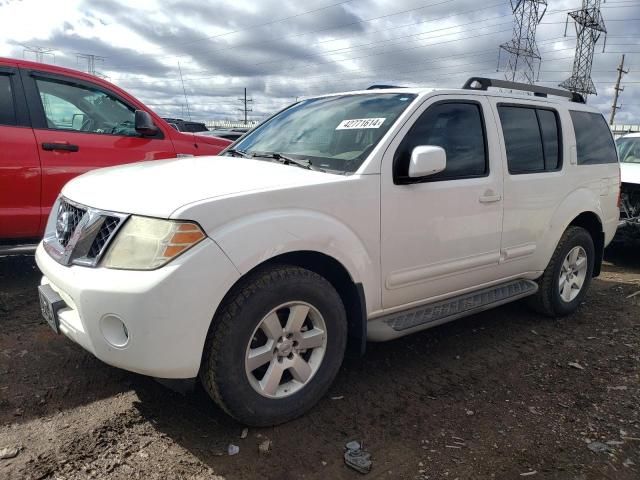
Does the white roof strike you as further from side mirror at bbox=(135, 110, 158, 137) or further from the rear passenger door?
side mirror at bbox=(135, 110, 158, 137)

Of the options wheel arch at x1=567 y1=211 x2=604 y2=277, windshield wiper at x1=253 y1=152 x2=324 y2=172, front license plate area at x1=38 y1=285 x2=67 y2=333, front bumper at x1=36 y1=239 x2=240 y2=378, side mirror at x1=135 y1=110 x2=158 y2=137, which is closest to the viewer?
front bumper at x1=36 y1=239 x2=240 y2=378

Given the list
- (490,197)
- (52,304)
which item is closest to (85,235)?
(52,304)

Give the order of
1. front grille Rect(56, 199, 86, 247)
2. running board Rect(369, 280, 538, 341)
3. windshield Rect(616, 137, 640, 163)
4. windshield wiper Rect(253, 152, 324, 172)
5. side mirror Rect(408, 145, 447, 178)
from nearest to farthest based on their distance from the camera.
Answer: front grille Rect(56, 199, 86, 247) < side mirror Rect(408, 145, 447, 178) < windshield wiper Rect(253, 152, 324, 172) < running board Rect(369, 280, 538, 341) < windshield Rect(616, 137, 640, 163)

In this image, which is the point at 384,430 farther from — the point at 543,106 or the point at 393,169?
the point at 543,106

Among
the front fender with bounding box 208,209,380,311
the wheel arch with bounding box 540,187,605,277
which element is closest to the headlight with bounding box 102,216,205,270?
the front fender with bounding box 208,209,380,311

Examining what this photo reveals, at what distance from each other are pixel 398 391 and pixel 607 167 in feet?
10.3

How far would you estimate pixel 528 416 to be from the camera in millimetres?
2938

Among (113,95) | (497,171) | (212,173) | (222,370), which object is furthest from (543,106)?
(113,95)

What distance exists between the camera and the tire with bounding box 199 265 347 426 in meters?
2.39

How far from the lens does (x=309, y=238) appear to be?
103 inches

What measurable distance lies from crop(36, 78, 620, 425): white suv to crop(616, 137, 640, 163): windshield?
4.27 m

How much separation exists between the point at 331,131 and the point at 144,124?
2394mm

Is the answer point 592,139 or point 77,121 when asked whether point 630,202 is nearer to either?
point 592,139

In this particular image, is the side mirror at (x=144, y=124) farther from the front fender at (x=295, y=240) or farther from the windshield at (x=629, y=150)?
the windshield at (x=629, y=150)
